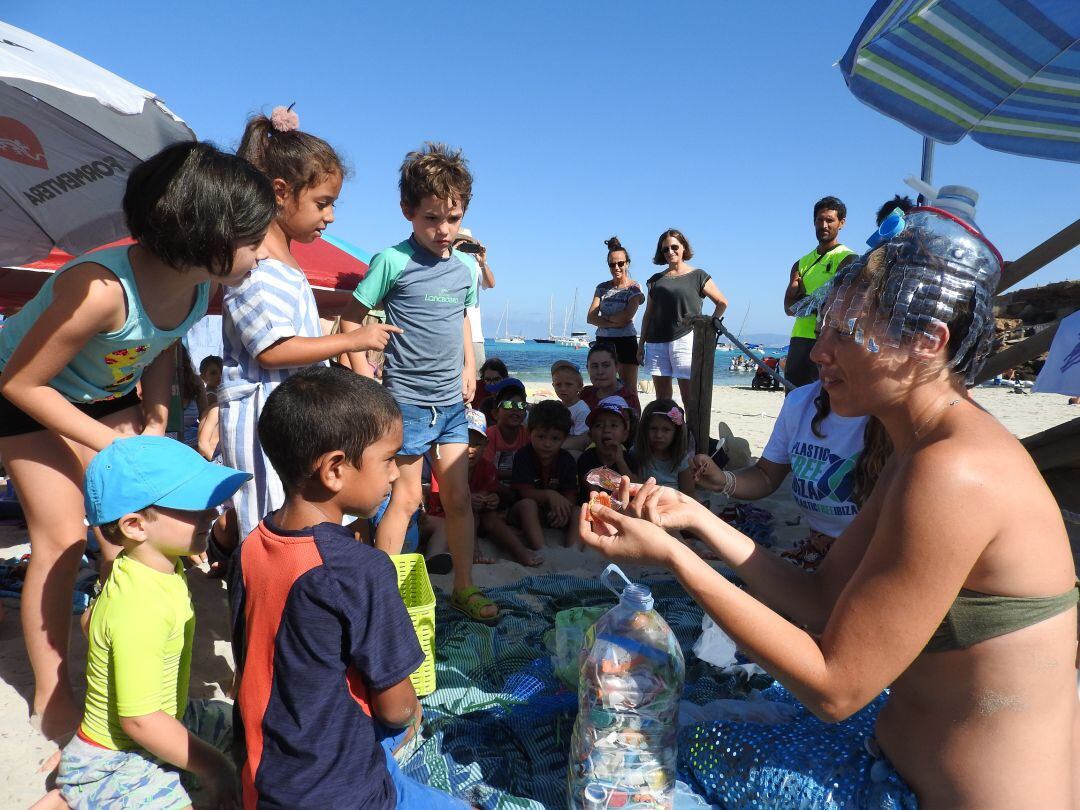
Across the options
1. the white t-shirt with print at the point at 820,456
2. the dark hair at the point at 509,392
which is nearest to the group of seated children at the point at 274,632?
the white t-shirt with print at the point at 820,456

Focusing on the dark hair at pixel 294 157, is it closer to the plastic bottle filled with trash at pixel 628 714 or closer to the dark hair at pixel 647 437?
the plastic bottle filled with trash at pixel 628 714

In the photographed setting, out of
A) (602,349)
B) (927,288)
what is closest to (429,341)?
(927,288)

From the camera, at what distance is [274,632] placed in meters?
1.53

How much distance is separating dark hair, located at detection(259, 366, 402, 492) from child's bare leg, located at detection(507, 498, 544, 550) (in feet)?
9.33

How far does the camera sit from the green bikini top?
132cm

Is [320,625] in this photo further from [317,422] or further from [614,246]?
[614,246]

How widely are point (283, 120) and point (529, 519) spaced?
283cm

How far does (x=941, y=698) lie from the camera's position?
1425 millimetres

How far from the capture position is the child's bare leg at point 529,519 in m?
4.46

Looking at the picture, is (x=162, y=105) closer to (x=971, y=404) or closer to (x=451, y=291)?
(x=451, y=291)

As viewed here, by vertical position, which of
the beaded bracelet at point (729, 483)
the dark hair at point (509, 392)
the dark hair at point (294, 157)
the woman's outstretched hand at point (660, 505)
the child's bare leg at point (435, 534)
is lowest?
the child's bare leg at point (435, 534)

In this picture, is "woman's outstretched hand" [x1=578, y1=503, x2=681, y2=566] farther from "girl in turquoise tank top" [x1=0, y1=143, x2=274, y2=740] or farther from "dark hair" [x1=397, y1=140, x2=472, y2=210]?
"dark hair" [x1=397, y1=140, x2=472, y2=210]

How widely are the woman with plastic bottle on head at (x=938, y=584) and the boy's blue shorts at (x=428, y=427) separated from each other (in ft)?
6.13

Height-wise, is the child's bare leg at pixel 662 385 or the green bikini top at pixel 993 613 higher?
the green bikini top at pixel 993 613
